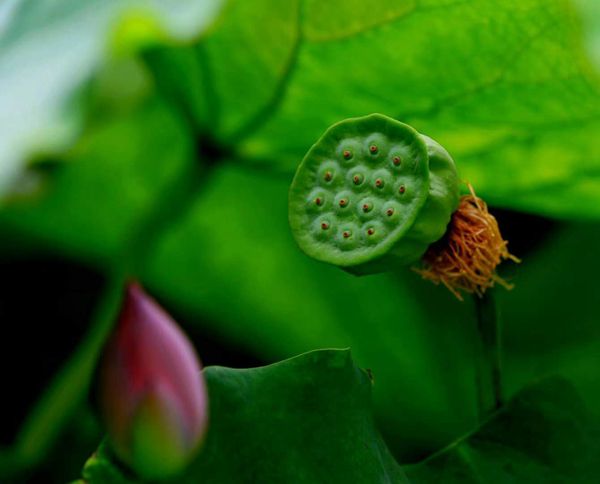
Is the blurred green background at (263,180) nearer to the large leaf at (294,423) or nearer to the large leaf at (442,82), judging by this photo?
the large leaf at (442,82)

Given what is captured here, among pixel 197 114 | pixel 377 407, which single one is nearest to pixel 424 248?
pixel 197 114

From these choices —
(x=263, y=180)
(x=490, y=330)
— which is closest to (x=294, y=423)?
(x=490, y=330)

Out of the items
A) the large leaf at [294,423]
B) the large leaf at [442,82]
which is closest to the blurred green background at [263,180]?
the large leaf at [442,82]

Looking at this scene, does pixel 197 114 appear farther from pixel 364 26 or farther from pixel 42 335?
pixel 42 335

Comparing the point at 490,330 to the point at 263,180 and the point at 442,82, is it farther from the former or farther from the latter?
the point at 263,180

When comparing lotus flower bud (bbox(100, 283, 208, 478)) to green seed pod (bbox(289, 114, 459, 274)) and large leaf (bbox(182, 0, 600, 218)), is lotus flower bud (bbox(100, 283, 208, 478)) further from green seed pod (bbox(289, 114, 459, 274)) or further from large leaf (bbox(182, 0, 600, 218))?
large leaf (bbox(182, 0, 600, 218))

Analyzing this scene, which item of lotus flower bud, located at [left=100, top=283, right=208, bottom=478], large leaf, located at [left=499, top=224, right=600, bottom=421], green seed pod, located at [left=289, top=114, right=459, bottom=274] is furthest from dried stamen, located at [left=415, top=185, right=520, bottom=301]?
large leaf, located at [left=499, top=224, right=600, bottom=421]
